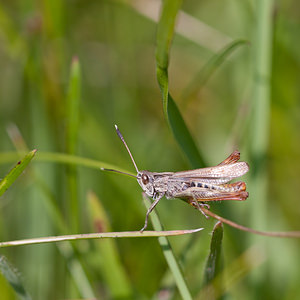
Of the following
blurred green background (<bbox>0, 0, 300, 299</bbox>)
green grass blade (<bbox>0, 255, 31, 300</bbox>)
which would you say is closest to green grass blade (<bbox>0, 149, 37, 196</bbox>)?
green grass blade (<bbox>0, 255, 31, 300</bbox>)

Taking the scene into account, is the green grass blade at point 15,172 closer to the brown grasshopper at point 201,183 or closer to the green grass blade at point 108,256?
the brown grasshopper at point 201,183

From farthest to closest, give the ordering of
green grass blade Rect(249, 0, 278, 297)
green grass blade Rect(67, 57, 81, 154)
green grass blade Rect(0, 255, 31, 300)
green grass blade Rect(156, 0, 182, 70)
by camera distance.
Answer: green grass blade Rect(249, 0, 278, 297), green grass blade Rect(67, 57, 81, 154), green grass blade Rect(0, 255, 31, 300), green grass blade Rect(156, 0, 182, 70)

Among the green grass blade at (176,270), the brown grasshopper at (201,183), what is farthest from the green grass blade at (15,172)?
the green grass blade at (176,270)

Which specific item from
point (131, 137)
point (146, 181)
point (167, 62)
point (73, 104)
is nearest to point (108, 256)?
point (146, 181)

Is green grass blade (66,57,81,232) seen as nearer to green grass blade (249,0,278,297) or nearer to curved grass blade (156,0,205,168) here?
curved grass blade (156,0,205,168)

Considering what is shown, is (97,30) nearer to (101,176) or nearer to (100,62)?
(100,62)
